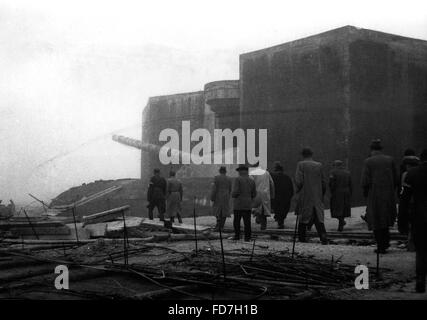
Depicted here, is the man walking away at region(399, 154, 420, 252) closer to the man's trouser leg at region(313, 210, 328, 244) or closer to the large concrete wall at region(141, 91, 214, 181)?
the man's trouser leg at region(313, 210, 328, 244)

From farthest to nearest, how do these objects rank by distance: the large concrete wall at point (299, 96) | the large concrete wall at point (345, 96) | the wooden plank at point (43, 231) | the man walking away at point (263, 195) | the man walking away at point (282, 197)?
the large concrete wall at point (299, 96) → the large concrete wall at point (345, 96) → the man walking away at point (282, 197) → the man walking away at point (263, 195) → the wooden plank at point (43, 231)

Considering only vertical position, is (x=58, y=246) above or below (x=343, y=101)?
below

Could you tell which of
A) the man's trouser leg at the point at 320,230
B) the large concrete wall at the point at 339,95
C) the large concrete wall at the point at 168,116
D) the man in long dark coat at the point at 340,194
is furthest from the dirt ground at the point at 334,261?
the large concrete wall at the point at 168,116

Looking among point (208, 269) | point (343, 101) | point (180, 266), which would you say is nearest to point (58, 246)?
point (180, 266)

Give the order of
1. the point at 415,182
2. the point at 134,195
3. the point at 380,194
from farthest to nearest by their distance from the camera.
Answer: the point at 134,195 → the point at 380,194 → the point at 415,182

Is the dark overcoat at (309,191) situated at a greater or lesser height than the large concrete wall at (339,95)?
lesser

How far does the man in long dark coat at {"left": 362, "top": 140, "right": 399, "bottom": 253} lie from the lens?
7.28m

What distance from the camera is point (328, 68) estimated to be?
66.3 feet

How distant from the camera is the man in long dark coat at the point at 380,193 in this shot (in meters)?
7.28

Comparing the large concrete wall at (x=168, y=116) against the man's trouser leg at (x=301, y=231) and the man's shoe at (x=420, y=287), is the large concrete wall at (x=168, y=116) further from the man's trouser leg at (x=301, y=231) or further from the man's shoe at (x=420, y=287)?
the man's shoe at (x=420, y=287)

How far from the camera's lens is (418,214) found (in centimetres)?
465

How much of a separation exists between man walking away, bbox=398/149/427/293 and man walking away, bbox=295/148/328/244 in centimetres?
365
